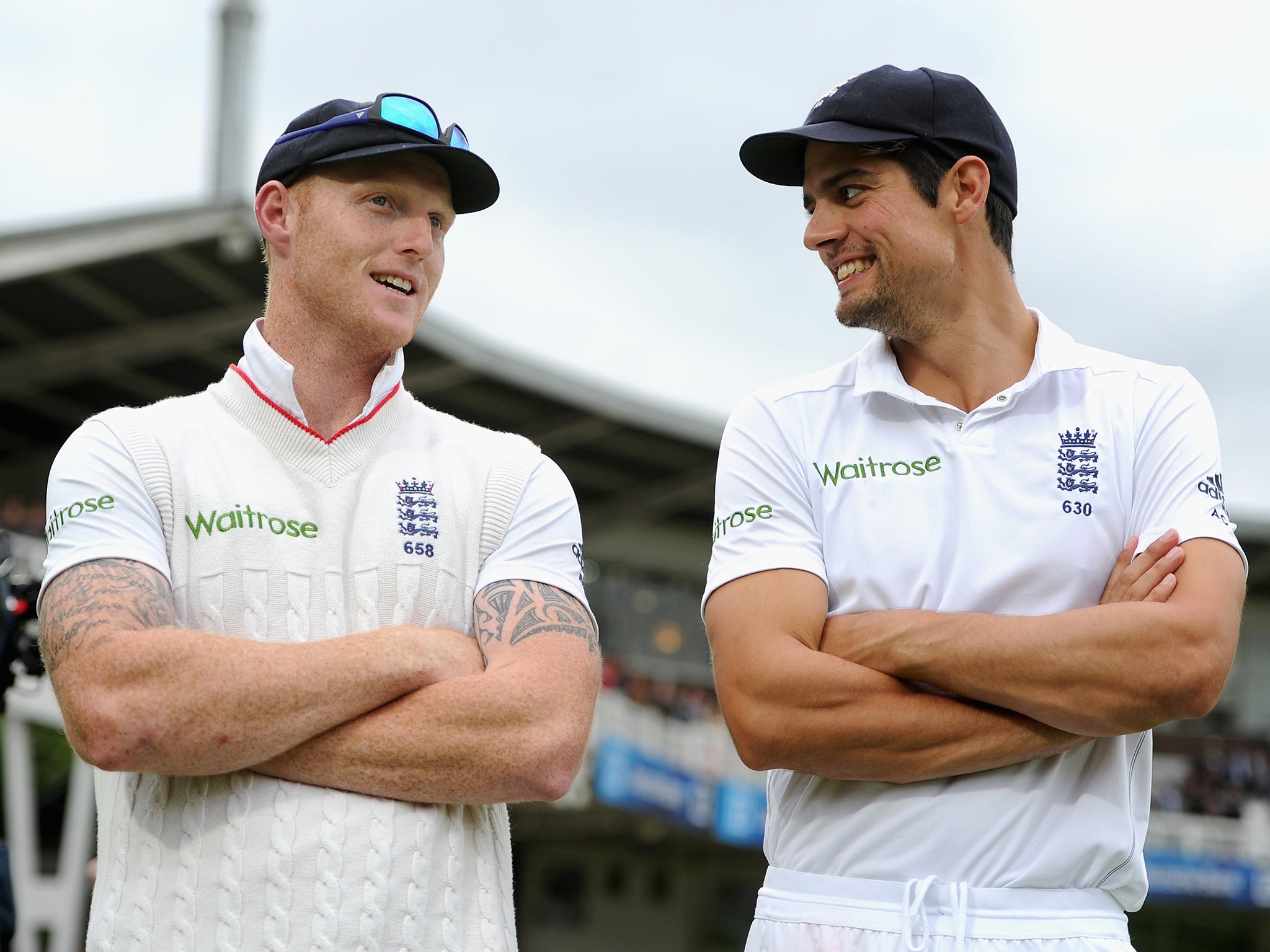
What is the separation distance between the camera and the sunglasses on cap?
2.51 metres

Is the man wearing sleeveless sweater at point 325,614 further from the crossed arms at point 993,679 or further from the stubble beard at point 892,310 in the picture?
the stubble beard at point 892,310

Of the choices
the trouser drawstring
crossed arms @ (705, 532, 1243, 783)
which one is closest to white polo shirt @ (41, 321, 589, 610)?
crossed arms @ (705, 532, 1243, 783)

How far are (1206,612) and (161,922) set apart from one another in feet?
5.49

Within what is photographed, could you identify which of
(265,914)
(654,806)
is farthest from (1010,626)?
A: (654,806)

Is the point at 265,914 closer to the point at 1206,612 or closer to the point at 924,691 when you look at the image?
the point at 924,691

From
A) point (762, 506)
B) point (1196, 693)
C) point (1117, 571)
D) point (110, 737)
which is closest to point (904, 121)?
point (762, 506)

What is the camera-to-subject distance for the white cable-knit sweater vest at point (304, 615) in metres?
2.16

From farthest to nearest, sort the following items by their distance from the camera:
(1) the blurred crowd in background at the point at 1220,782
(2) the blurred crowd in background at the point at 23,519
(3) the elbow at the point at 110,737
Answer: (1) the blurred crowd in background at the point at 1220,782 → (2) the blurred crowd in background at the point at 23,519 → (3) the elbow at the point at 110,737

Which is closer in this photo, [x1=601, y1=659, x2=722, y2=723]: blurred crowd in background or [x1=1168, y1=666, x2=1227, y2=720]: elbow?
[x1=1168, y1=666, x2=1227, y2=720]: elbow

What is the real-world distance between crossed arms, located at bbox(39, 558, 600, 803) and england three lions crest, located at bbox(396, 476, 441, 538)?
0.66 ft

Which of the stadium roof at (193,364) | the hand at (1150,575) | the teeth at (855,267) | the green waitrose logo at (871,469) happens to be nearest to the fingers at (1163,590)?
the hand at (1150,575)

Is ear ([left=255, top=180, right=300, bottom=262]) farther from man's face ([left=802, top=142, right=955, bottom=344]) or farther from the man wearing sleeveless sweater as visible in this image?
man's face ([left=802, top=142, right=955, bottom=344])

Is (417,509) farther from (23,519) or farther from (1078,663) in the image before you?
(23,519)

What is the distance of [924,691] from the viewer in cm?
236
